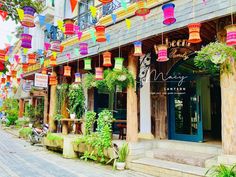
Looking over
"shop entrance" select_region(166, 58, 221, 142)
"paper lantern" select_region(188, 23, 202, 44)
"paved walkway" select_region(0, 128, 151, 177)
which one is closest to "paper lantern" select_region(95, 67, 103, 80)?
"shop entrance" select_region(166, 58, 221, 142)

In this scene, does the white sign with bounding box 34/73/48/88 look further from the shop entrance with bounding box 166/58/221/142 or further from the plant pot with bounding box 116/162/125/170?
the plant pot with bounding box 116/162/125/170

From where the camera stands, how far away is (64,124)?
1187cm

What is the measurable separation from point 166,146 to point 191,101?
1824 mm

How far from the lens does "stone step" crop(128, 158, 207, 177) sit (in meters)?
6.08

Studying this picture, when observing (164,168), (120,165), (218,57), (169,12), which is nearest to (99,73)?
(120,165)

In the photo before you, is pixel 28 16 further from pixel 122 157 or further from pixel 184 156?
pixel 184 156

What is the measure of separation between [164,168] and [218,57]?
3124 mm

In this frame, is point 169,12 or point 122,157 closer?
point 169,12

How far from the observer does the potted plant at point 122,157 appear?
24.7 ft

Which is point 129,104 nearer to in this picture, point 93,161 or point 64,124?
point 93,161

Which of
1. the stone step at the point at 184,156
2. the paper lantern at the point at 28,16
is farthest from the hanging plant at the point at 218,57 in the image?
the paper lantern at the point at 28,16

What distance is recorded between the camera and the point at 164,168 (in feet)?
21.6

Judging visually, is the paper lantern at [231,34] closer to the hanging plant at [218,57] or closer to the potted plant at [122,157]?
the hanging plant at [218,57]

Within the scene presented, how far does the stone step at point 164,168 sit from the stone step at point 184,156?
0.16 metres
